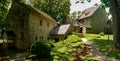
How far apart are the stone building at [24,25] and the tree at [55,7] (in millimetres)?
25004

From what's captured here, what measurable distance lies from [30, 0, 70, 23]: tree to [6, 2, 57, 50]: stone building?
25004 millimetres

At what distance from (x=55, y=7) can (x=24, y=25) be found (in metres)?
31.0

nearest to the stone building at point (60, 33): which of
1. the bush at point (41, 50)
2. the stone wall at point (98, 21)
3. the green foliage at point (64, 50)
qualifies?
the green foliage at point (64, 50)

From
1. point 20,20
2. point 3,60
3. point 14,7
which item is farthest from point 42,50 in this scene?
point 14,7

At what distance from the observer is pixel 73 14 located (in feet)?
273

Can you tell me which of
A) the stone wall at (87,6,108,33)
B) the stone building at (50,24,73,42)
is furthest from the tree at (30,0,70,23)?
the stone building at (50,24,73,42)

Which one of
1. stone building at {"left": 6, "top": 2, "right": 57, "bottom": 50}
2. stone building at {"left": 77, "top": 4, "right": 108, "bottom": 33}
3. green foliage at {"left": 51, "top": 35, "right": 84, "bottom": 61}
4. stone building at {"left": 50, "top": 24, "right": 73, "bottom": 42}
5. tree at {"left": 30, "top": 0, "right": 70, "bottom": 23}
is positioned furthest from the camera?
tree at {"left": 30, "top": 0, "right": 70, "bottom": 23}

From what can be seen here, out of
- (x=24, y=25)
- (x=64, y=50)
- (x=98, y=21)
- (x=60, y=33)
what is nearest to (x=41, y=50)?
(x=64, y=50)

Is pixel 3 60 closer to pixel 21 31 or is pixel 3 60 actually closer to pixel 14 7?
pixel 21 31

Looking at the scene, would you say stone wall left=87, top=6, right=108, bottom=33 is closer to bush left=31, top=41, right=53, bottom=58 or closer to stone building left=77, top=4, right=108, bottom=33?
stone building left=77, top=4, right=108, bottom=33

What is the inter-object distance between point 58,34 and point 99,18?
25744 millimetres

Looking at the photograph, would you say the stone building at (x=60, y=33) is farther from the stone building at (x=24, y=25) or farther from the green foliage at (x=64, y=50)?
the stone building at (x=24, y=25)

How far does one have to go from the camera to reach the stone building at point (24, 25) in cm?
3572

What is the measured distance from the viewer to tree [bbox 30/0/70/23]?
6488cm
